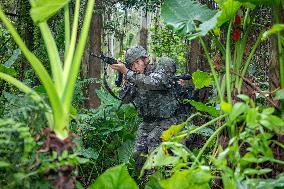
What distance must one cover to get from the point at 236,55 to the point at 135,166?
263 cm

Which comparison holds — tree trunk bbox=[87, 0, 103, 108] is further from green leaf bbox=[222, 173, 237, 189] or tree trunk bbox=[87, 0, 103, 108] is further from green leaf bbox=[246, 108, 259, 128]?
green leaf bbox=[246, 108, 259, 128]

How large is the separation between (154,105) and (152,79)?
1.09 ft

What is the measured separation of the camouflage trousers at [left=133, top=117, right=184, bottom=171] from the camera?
4691 millimetres

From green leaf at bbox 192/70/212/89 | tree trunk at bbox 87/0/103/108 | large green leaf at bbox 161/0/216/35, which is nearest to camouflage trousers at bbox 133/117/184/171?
green leaf at bbox 192/70/212/89

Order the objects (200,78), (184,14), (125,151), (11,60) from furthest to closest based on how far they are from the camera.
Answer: (125,151), (11,60), (200,78), (184,14)

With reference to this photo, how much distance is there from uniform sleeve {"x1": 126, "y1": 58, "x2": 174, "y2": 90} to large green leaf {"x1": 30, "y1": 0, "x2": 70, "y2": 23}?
2675 millimetres

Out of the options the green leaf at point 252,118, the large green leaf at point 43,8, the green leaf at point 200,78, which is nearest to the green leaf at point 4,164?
the large green leaf at point 43,8

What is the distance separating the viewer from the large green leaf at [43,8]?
1794 mm

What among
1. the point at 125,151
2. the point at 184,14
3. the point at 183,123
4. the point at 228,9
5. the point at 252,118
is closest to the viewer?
the point at 252,118

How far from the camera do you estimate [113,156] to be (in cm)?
526

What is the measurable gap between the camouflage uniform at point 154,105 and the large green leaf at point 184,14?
1.89 meters

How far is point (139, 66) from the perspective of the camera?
187 inches

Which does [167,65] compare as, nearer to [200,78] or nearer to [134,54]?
[134,54]

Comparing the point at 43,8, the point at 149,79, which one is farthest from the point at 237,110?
the point at 149,79
